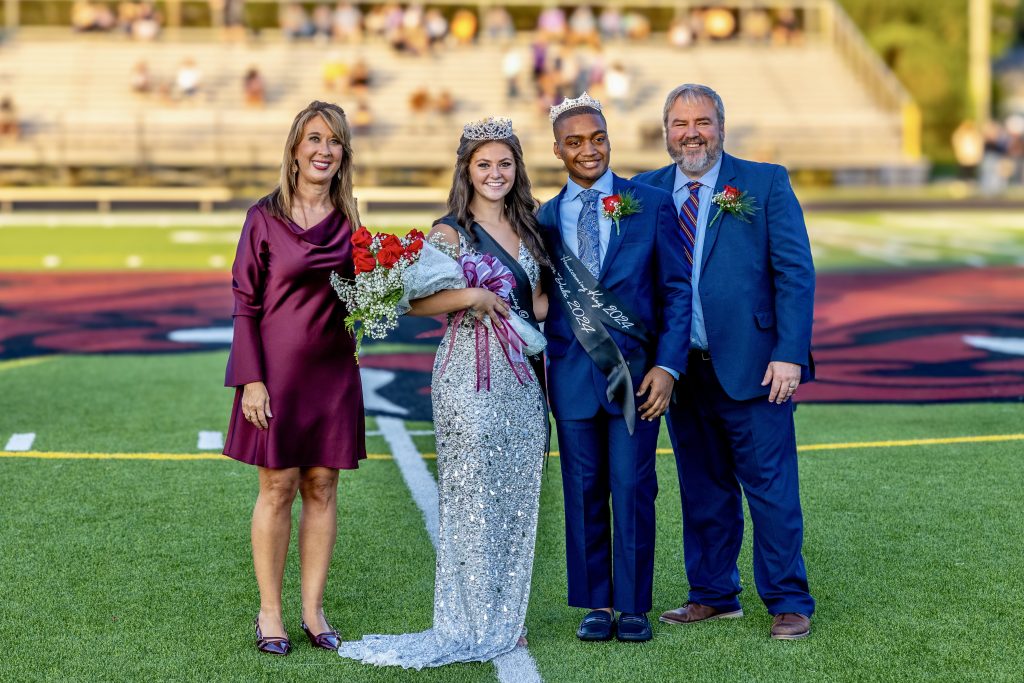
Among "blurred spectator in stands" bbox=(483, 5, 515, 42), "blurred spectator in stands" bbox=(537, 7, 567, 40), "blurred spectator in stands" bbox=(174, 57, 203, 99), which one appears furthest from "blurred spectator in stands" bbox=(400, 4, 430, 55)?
"blurred spectator in stands" bbox=(174, 57, 203, 99)

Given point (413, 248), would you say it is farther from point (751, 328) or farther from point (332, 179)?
point (751, 328)

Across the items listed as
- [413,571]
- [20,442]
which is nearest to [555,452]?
[413,571]

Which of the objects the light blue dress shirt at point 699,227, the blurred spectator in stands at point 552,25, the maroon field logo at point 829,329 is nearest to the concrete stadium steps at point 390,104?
the blurred spectator in stands at point 552,25

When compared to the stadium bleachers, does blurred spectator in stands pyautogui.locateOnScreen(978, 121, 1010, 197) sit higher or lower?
lower

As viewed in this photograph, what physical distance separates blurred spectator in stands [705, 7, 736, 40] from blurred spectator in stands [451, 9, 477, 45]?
658 cm

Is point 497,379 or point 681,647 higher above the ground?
point 497,379

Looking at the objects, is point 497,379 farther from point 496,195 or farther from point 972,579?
point 972,579

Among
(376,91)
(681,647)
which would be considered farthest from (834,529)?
(376,91)

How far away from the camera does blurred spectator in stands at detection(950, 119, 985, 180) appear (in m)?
38.8

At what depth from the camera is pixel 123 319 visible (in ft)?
46.0

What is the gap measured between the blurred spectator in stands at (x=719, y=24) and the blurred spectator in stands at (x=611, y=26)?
2.47 metres

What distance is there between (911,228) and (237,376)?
22.3 meters

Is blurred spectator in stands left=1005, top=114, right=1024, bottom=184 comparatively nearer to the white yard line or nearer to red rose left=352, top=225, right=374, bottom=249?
the white yard line

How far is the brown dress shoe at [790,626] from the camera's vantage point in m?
5.23
